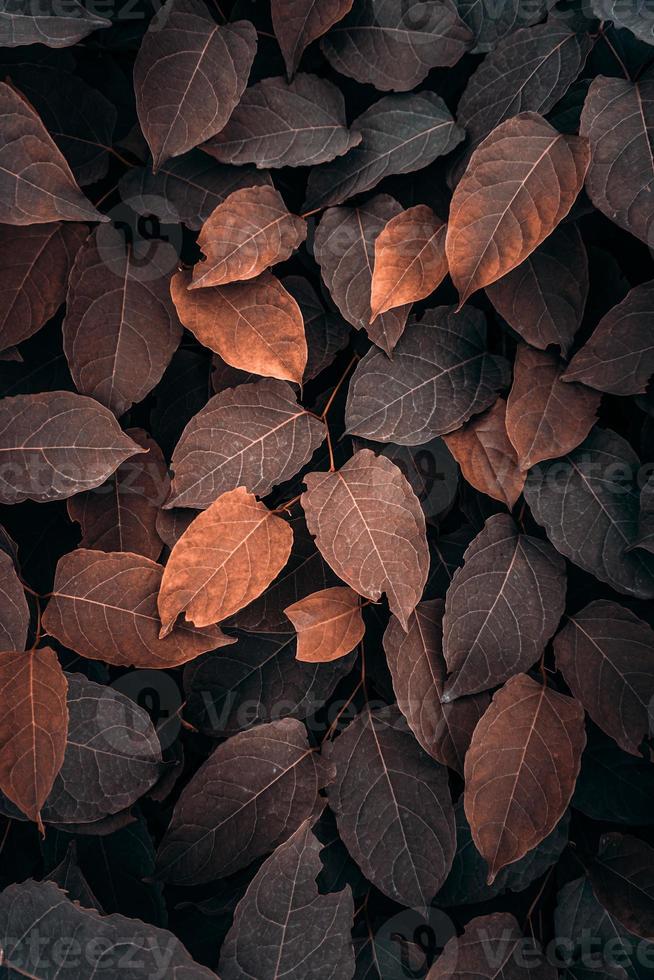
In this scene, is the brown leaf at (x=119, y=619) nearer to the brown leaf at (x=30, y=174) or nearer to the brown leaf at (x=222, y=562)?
the brown leaf at (x=222, y=562)

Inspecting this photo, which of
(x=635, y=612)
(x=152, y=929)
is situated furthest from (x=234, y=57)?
(x=152, y=929)

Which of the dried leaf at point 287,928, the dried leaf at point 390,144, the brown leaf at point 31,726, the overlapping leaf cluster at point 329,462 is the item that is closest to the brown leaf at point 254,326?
the overlapping leaf cluster at point 329,462

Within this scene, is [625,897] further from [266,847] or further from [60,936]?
[60,936]

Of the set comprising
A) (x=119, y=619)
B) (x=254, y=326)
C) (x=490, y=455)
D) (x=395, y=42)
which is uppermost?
(x=395, y=42)

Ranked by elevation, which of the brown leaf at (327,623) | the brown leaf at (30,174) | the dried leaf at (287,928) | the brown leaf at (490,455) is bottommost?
the dried leaf at (287,928)

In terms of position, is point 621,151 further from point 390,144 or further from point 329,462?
point 329,462

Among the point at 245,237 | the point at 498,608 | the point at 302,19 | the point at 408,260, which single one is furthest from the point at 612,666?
the point at 302,19
